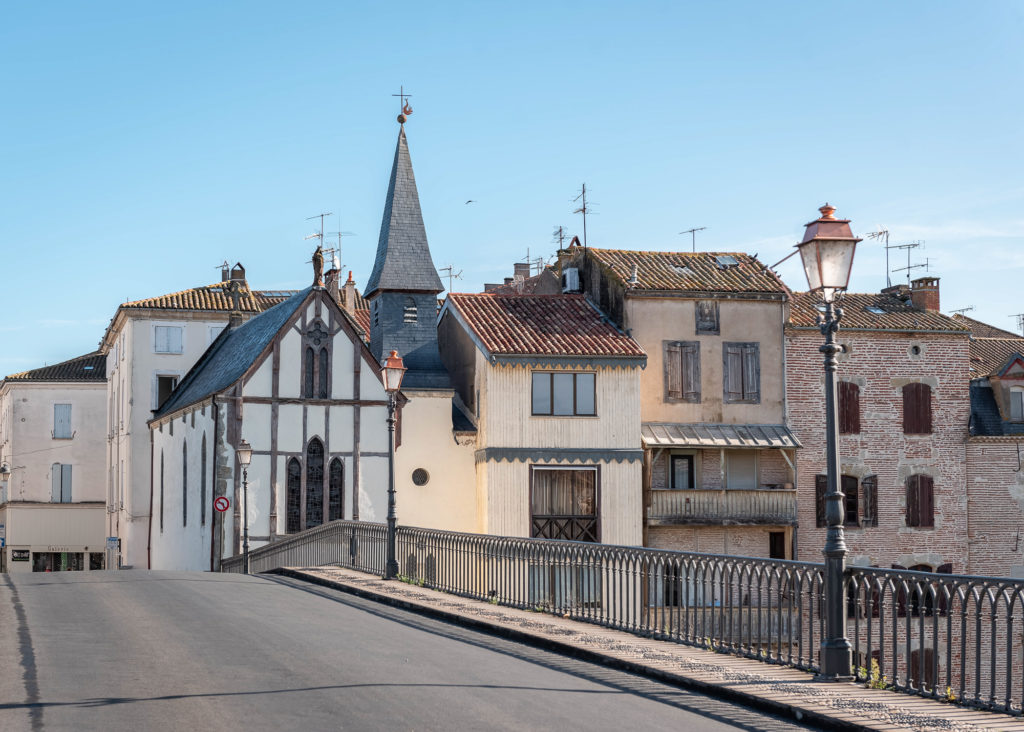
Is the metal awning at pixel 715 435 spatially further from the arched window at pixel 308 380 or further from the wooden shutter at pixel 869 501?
the arched window at pixel 308 380

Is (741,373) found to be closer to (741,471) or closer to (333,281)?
(741,471)

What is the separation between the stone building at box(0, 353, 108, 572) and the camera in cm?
6850

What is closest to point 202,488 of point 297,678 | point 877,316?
point 877,316

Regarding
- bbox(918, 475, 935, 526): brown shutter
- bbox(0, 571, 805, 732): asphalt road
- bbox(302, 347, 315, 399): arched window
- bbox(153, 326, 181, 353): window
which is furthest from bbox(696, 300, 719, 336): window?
bbox(0, 571, 805, 732): asphalt road

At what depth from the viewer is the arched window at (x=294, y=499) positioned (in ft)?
128

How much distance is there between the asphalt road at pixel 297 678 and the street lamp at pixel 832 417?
1454 mm

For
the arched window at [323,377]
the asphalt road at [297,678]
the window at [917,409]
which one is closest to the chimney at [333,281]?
the arched window at [323,377]

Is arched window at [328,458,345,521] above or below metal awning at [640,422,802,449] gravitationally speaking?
below

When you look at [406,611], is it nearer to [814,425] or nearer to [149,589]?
[149,589]

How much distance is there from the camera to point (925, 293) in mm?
49531

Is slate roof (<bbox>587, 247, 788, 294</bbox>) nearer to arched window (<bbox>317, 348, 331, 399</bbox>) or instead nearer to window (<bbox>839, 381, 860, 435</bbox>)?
window (<bbox>839, 381, 860, 435</bbox>)

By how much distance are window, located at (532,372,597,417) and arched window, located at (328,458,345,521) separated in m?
6.31

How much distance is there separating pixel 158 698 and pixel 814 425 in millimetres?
36023

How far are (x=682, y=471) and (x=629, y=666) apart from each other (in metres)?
30.8
